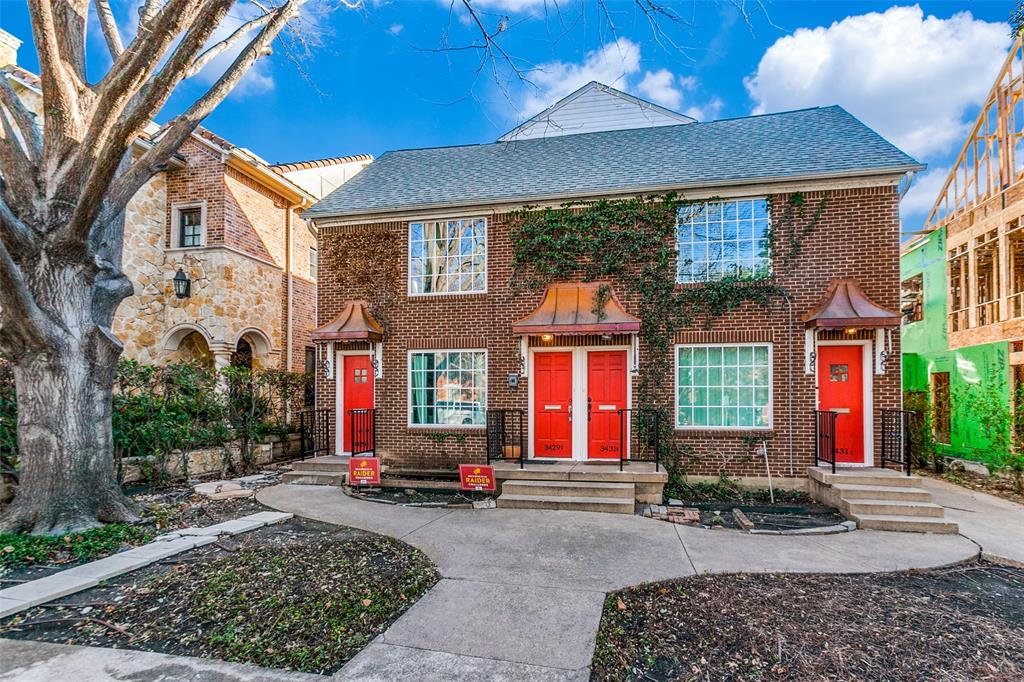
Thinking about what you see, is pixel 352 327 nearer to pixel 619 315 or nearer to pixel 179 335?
pixel 619 315

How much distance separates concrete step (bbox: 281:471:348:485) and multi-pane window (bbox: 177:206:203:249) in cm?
668

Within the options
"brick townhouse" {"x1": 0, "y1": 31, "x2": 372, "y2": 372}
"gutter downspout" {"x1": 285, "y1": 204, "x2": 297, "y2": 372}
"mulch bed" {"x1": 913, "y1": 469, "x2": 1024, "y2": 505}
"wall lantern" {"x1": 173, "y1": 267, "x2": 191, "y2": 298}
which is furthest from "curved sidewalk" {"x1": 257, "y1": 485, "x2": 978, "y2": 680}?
"gutter downspout" {"x1": 285, "y1": 204, "x2": 297, "y2": 372}

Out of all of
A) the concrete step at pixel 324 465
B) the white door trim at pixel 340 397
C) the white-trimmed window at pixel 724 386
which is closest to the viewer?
the white-trimmed window at pixel 724 386

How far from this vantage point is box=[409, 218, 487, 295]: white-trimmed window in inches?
388

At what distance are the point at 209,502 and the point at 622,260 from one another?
7613mm

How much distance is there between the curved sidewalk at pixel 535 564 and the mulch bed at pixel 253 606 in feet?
0.93

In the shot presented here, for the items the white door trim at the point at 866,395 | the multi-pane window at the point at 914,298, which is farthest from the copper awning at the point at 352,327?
the multi-pane window at the point at 914,298

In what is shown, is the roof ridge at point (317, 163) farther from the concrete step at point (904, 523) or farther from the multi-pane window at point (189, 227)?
the concrete step at point (904, 523)

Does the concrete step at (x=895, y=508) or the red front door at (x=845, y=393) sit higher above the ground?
the red front door at (x=845, y=393)

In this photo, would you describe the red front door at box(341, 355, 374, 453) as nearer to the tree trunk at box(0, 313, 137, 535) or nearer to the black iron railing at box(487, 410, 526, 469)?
the black iron railing at box(487, 410, 526, 469)

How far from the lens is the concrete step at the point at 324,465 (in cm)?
935

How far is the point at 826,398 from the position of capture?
847 centimetres

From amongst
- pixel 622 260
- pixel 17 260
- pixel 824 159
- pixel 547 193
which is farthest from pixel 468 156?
pixel 17 260

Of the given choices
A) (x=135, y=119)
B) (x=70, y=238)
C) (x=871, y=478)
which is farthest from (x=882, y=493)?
(x=70, y=238)
